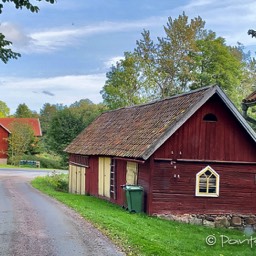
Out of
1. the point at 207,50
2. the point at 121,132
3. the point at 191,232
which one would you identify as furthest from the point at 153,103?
the point at 207,50

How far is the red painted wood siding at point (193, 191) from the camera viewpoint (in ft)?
64.8

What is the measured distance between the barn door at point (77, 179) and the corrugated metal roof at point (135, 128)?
129cm

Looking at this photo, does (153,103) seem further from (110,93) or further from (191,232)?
(110,93)

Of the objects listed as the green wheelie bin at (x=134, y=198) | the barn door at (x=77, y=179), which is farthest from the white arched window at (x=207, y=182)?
the barn door at (x=77, y=179)

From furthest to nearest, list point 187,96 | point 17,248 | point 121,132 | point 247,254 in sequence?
1. point 121,132
2. point 187,96
3. point 247,254
4. point 17,248

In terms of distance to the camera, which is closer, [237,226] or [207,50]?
[237,226]

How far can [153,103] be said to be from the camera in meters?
25.5

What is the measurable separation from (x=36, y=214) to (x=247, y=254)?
24.8 feet

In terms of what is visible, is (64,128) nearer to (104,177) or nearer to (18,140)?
(18,140)

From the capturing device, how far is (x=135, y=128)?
2353 centimetres

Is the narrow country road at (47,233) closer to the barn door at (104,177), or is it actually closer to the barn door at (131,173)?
the barn door at (131,173)

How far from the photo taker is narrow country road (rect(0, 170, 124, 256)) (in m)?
11.3

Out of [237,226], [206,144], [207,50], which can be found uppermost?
[207,50]

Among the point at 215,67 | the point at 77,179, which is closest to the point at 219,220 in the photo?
the point at 77,179
